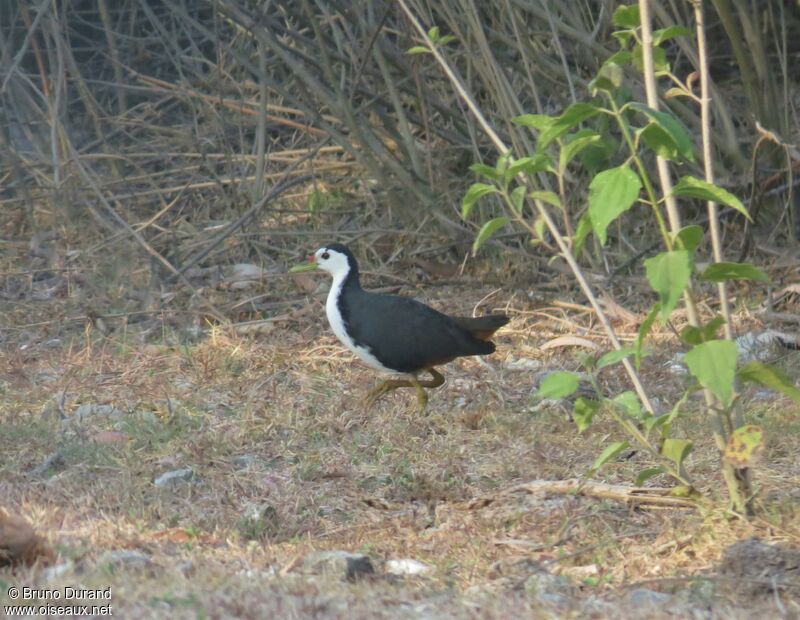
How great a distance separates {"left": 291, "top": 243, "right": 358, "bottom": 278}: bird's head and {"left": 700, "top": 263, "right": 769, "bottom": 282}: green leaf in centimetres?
285

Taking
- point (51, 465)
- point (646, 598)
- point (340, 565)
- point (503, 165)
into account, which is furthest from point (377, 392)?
point (646, 598)

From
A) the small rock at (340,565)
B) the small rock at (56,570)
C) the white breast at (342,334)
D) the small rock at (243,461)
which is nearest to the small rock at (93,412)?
the small rock at (243,461)

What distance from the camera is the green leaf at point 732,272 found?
3.51m

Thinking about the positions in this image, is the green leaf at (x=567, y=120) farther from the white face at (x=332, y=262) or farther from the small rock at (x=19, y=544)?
the white face at (x=332, y=262)

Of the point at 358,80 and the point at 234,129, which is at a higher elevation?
the point at 358,80

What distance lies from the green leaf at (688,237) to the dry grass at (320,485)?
0.87 metres

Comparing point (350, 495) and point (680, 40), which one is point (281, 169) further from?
point (350, 495)

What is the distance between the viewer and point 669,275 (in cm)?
339

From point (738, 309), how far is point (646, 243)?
2.98 feet

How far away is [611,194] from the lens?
337 centimetres

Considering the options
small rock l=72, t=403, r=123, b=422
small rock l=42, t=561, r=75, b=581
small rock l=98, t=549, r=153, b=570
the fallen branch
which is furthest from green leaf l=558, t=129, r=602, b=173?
small rock l=72, t=403, r=123, b=422

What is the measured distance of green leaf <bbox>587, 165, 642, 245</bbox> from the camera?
3.32m

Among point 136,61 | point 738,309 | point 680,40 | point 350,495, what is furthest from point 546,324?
point 136,61

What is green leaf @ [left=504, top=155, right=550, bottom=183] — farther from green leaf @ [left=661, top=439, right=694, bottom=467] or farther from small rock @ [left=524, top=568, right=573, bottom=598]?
small rock @ [left=524, top=568, right=573, bottom=598]
